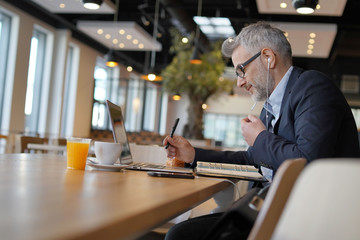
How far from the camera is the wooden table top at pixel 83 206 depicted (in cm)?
53

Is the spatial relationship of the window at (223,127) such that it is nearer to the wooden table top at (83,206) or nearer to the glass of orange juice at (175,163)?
the glass of orange juice at (175,163)

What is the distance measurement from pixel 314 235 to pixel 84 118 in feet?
42.8

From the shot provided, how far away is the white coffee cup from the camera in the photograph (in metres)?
1.59

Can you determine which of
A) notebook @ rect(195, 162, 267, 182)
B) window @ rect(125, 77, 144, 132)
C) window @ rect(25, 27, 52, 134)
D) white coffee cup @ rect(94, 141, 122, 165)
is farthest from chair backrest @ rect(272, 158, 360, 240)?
window @ rect(125, 77, 144, 132)

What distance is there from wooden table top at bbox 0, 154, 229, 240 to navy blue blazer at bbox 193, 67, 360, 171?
43 cm

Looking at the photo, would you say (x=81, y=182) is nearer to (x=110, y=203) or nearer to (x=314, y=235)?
(x=110, y=203)

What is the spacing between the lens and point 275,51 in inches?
73.4

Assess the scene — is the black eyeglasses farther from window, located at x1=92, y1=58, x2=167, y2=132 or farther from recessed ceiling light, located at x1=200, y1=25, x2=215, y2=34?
window, located at x1=92, y1=58, x2=167, y2=132

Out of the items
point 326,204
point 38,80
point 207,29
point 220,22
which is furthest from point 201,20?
point 326,204

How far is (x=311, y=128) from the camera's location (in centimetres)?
142

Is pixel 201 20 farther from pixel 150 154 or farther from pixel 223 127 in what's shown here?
pixel 223 127

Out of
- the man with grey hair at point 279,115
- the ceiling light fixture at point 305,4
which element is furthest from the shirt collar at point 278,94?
the ceiling light fixture at point 305,4

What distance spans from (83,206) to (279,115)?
1.17 metres

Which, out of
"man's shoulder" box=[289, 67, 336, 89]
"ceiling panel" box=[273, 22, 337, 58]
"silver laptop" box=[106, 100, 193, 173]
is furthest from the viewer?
"ceiling panel" box=[273, 22, 337, 58]
